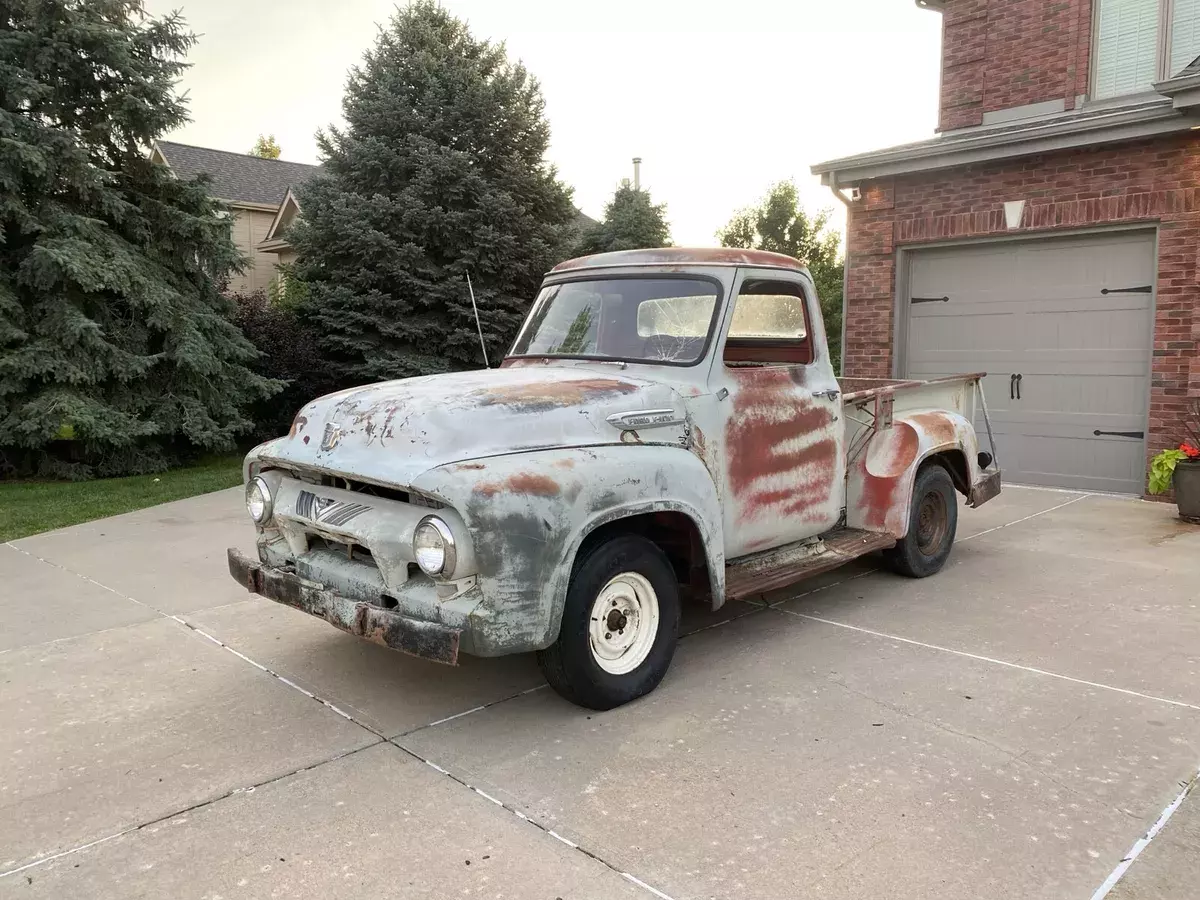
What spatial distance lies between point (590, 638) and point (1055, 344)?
24.7 ft

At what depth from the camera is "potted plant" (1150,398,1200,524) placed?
763 centimetres

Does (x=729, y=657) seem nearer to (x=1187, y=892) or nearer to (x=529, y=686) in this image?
(x=529, y=686)

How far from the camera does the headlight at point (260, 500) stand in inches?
167

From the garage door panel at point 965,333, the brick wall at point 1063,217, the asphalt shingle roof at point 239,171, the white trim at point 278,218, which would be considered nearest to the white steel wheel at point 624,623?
the brick wall at point 1063,217

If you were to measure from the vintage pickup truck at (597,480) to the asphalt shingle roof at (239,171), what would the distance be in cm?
2541

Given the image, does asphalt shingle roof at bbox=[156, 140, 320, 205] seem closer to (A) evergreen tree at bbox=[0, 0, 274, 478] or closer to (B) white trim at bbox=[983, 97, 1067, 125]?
(A) evergreen tree at bbox=[0, 0, 274, 478]

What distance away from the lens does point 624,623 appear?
157 inches

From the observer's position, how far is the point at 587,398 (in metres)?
3.98

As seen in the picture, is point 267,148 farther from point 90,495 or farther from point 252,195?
point 90,495

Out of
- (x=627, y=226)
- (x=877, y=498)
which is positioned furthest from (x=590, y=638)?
(x=627, y=226)

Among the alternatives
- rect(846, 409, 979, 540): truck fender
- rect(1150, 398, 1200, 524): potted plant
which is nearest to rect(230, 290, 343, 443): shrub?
rect(846, 409, 979, 540): truck fender

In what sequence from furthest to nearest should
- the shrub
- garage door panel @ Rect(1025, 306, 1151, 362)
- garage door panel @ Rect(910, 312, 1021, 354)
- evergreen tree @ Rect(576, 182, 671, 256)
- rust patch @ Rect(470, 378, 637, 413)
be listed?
evergreen tree @ Rect(576, 182, 671, 256)
the shrub
garage door panel @ Rect(910, 312, 1021, 354)
garage door panel @ Rect(1025, 306, 1151, 362)
rust patch @ Rect(470, 378, 637, 413)

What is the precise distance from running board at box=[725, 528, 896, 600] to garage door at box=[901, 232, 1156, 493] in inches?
189

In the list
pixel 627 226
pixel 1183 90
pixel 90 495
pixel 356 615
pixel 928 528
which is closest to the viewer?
pixel 356 615
